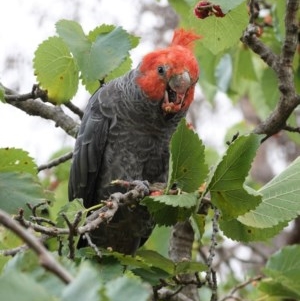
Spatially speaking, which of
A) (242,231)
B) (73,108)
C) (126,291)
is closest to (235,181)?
(242,231)

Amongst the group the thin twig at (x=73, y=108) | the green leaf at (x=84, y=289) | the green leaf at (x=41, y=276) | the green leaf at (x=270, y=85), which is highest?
the green leaf at (x=270, y=85)

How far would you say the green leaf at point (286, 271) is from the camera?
213cm

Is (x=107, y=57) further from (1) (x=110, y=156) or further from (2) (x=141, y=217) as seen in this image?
(2) (x=141, y=217)

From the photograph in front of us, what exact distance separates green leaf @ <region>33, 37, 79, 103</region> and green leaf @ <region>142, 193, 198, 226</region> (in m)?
0.73

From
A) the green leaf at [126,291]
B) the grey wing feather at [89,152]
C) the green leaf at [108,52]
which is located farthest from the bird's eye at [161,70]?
the green leaf at [126,291]

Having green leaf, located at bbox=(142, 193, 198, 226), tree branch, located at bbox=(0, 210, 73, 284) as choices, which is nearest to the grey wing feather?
green leaf, located at bbox=(142, 193, 198, 226)

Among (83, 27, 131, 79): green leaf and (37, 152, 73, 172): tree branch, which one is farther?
(37, 152, 73, 172): tree branch

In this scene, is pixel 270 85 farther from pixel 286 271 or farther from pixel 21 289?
pixel 21 289

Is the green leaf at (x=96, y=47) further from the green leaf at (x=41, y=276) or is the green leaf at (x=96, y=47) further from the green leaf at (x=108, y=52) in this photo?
the green leaf at (x=41, y=276)

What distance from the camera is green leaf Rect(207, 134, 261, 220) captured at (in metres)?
1.63

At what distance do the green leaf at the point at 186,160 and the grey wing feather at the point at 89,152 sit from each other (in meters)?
0.94

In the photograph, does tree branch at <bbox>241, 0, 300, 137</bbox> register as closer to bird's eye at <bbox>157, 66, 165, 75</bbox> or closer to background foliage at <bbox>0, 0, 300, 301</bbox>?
background foliage at <bbox>0, 0, 300, 301</bbox>

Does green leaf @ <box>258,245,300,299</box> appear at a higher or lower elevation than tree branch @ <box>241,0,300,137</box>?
lower

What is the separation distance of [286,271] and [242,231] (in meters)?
0.35
